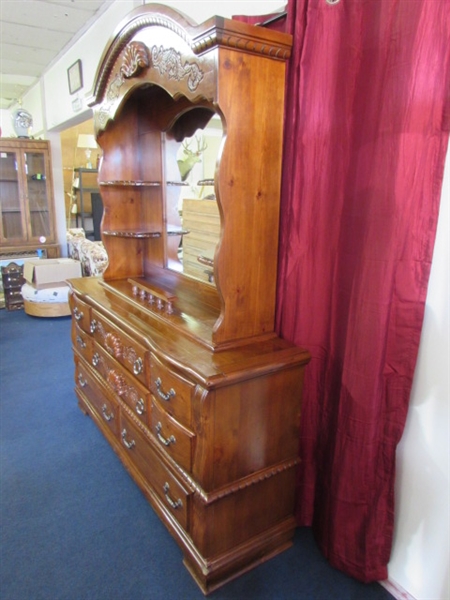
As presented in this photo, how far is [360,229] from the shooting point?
127cm

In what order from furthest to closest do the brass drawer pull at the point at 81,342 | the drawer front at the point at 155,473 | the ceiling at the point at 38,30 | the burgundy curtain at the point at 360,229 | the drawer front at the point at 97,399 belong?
1. the ceiling at the point at 38,30
2. the brass drawer pull at the point at 81,342
3. the drawer front at the point at 97,399
4. the drawer front at the point at 155,473
5. the burgundy curtain at the point at 360,229

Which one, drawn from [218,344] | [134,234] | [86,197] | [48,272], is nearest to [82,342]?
[134,234]

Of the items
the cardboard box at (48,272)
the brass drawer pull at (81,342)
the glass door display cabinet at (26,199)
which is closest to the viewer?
the brass drawer pull at (81,342)

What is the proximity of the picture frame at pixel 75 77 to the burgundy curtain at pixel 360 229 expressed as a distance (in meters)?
2.82

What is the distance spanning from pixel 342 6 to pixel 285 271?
2.64 feet

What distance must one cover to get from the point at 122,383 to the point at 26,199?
3986mm

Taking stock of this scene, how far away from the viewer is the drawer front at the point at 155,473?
57.3 inches

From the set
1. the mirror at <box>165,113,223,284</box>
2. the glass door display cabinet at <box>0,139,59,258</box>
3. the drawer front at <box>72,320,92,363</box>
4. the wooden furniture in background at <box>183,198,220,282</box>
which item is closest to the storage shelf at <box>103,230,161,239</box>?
Answer: the mirror at <box>165,113,223,284</box>

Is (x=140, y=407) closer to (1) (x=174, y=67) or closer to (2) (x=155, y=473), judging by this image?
(2) (x=155, y=473)

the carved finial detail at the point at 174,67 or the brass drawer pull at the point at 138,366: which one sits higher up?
the carved finial detail at the point at 174,67

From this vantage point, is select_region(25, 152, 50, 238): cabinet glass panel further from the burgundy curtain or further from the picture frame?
the burgundy curtain

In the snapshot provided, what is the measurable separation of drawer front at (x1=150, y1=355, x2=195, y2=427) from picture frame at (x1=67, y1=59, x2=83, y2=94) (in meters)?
3.06

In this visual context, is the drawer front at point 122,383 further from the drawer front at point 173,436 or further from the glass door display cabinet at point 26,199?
the glass door display cabinet at point 26,199

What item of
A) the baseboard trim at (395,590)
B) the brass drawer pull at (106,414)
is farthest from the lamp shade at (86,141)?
the baseboard trim at (395,590)
